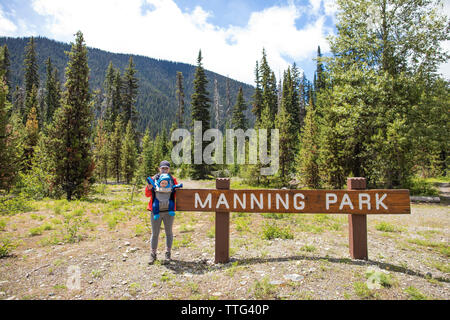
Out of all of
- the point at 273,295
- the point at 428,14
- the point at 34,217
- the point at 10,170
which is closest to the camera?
the point at 273,295

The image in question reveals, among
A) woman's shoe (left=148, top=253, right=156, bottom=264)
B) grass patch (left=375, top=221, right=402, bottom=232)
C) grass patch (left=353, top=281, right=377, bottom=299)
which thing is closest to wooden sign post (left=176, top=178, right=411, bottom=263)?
woman's shoe (left=148, top=253, right=156, bottom=264)

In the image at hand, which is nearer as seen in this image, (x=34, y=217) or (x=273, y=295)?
(x=273, y=295)

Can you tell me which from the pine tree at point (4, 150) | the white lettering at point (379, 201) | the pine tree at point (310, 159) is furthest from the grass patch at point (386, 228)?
the pine tree at point (4, 150)

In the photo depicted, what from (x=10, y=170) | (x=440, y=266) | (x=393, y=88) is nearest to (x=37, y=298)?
(x=440, y=266)

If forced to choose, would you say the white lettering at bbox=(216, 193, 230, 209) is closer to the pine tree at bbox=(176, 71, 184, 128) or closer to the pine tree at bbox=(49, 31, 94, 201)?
the pine tree at bbox=(49, 31, 94, 201)

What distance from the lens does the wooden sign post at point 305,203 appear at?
4.91m

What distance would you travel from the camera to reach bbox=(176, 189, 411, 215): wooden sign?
4.90 metres

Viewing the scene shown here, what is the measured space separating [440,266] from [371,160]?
13846mm

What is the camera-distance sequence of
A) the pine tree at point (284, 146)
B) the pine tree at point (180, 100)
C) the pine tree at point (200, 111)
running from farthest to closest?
the pine tree at point (180, 100) → the pine tree at point (200, 111) → the pine tree at point (284, 146)

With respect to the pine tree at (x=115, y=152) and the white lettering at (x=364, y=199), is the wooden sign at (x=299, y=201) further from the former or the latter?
the pine tree at (x=115, y=152)

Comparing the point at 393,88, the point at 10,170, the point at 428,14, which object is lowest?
the point at 10,170

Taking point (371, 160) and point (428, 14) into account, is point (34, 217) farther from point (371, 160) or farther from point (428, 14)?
point (428, 14)
